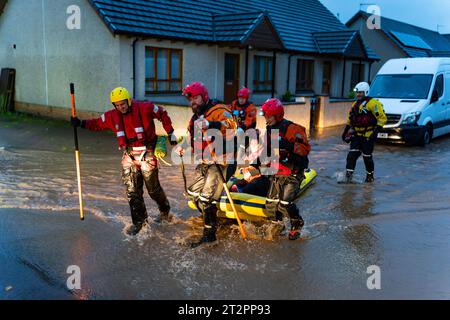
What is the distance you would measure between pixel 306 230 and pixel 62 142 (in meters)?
8.81

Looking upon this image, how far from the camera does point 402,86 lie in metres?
14.0

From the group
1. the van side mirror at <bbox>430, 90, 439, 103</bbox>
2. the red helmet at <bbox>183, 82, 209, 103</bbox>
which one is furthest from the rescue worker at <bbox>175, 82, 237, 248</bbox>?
the van side mirror at <bbox>430, 90, 439, 103</bbox>

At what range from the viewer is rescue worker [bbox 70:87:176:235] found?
576 cm

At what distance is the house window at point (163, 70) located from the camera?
1544 cm

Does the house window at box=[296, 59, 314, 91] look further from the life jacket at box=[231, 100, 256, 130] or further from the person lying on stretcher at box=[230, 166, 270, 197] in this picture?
the person lying on stretcher at box=[230, 166, 270, 197]

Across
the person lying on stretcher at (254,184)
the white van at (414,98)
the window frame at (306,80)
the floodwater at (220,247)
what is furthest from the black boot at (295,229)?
the window frame at (306,80)

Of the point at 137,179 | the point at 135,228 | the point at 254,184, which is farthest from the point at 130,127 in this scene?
the point at 254,184

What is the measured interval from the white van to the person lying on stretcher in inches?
307

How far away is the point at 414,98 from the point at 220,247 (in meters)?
10.4

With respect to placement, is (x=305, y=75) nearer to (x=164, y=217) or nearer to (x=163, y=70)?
(x=163, y=70)

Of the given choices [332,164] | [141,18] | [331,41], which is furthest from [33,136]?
[331,41]

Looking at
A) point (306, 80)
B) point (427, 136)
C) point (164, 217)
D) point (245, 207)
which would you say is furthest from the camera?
point (306, 80)
